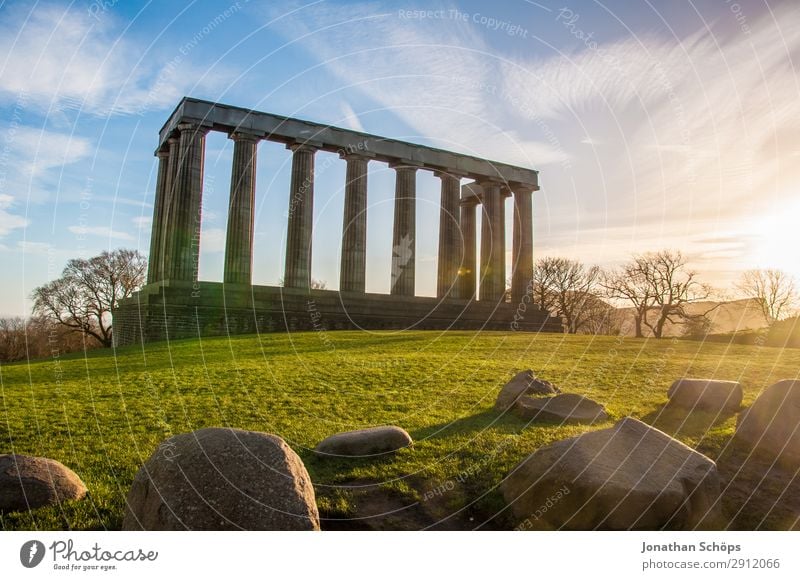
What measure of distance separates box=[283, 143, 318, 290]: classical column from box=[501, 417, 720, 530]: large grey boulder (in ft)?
123

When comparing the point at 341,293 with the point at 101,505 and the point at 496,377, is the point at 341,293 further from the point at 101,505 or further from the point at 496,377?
the point at 101,505

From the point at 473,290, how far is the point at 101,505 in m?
49.5

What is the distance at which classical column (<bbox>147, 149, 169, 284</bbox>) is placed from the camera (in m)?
46.2

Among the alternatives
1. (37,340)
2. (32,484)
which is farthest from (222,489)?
(37,340)

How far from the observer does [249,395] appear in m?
15.9

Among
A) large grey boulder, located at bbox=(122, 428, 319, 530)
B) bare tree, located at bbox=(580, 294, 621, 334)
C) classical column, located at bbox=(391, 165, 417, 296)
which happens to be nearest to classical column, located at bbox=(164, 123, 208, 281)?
classical column, located at bbox=(391, 165, 417, 296)

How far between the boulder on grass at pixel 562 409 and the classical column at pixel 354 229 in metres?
33.2

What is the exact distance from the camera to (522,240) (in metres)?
57.9

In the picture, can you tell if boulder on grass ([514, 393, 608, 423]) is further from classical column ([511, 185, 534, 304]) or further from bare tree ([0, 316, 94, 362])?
bare tree ([0, 316, 94, 362])

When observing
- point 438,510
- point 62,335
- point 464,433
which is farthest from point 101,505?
point 62,335

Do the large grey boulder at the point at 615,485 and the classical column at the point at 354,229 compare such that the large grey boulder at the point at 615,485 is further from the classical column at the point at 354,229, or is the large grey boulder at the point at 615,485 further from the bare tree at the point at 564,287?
the bare tree at the point at 564,287

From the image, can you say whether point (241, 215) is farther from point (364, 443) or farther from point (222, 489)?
point (222, 489)

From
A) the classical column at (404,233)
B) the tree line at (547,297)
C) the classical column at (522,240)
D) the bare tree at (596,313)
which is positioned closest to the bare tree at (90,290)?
the tree line at (547,297)

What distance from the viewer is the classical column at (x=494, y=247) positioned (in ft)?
181
